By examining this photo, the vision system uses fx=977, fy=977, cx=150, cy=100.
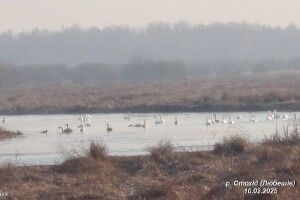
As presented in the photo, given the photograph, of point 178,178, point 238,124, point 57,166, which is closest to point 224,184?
point 178,178

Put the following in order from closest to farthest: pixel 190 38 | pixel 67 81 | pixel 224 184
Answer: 1. pixel 224 184
2. pixel 67 81
3. pixel 190 38

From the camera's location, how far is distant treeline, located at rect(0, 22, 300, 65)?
146 m

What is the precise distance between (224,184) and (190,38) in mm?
145350

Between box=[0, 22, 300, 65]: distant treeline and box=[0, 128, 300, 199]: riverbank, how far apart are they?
396 feet

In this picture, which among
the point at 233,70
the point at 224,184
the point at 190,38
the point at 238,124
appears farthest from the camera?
the point at 190,38

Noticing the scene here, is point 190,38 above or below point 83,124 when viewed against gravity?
above

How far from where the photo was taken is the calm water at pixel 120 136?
22.9 metres

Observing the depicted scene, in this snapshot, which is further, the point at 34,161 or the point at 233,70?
the point at 233,70

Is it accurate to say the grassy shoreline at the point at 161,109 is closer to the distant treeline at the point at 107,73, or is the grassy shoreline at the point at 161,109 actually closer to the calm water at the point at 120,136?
the calm water at the point at 120,136

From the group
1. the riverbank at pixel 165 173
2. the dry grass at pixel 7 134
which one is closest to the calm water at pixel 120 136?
the dry grass at pixel 7 134

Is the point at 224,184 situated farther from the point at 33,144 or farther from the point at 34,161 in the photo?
the point at 33,144

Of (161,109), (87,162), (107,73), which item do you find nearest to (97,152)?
(87,162)

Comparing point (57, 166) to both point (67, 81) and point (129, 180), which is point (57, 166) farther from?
point (67, 81)

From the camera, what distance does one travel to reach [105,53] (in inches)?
5906
